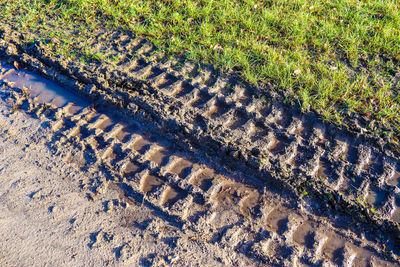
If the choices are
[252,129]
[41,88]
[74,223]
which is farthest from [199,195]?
[41,88]

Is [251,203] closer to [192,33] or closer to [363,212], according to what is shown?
[363,212]

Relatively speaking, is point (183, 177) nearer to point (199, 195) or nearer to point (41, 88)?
point (199, 195)

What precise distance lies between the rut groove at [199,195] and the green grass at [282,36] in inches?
36.3

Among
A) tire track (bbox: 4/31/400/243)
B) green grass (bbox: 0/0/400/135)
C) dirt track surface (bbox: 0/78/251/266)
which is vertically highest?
green grass (bbox: 0/0/400/135)

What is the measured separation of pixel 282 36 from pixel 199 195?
217 cm

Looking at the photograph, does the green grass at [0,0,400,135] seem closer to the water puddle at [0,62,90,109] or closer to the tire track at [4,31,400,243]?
the tire track at [4,31,400,243]

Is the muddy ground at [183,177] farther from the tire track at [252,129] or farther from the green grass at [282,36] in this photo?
the green grass at [282,36]

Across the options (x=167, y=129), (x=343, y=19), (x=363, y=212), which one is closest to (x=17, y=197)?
(x=167, y=129)

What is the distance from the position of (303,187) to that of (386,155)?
79 centimetres

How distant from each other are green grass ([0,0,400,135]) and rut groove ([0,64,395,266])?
0.92 meters

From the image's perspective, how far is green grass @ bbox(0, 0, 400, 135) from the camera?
9.29 ft

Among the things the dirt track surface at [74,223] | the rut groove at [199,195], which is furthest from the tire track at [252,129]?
the dirt track surface at [74,223]

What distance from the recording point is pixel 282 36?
3.39 meters

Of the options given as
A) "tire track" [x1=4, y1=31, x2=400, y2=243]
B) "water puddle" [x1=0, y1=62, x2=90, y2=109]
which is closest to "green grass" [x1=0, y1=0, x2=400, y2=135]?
"tire track" [x1=4, y1=31, x2=400, y2=243]
